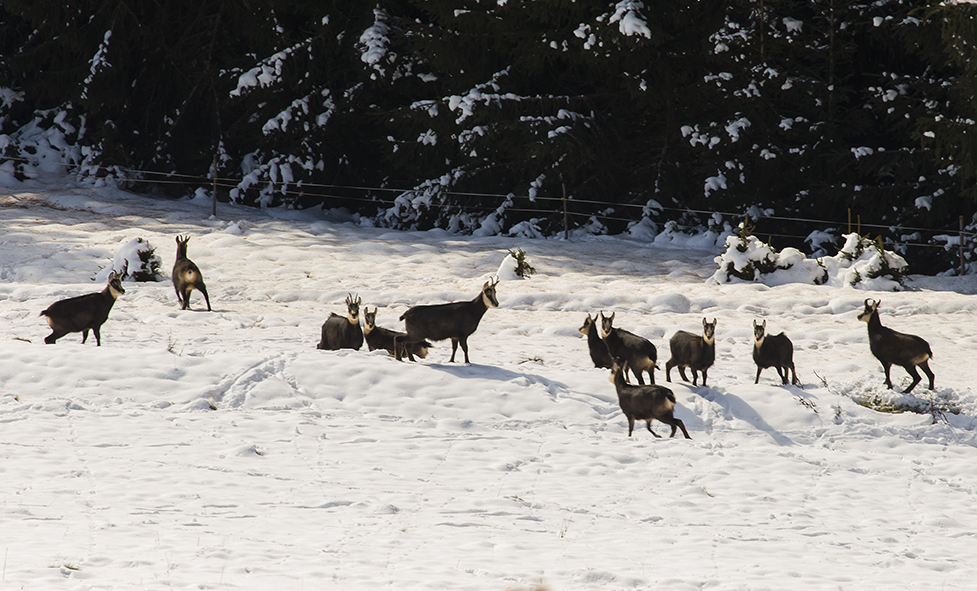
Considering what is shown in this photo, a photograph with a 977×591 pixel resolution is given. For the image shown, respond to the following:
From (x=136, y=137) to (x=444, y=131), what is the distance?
11.6 m

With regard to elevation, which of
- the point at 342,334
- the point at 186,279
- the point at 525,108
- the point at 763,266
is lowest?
the point at 342,334

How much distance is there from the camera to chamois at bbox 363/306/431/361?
11334 millimetres

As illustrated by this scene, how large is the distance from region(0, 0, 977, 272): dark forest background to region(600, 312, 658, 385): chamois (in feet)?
43.4

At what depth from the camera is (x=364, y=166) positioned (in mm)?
29703

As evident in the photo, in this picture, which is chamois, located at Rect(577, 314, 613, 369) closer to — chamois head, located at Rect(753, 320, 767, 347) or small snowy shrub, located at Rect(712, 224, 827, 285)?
chamois head, located at Rect(753, 320, 767, 347)

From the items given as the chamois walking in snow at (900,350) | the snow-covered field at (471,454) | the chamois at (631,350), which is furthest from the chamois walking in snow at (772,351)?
the chamois at (631,350)

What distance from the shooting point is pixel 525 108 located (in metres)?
25.0

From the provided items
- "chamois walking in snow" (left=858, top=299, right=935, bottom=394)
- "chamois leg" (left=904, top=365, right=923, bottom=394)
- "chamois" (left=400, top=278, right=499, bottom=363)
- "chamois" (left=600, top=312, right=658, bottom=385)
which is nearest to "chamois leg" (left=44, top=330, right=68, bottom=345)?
"chamois" (left=400, top=278, right=499, bottom=363)

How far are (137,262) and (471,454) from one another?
10.7m

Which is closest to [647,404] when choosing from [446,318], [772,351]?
[772,351]

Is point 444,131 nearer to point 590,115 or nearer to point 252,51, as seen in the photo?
point 590,115

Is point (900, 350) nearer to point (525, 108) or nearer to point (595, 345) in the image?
point (595, 345)

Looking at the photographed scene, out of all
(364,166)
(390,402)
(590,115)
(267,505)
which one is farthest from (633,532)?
(364,166)

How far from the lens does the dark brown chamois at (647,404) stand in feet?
30.5
